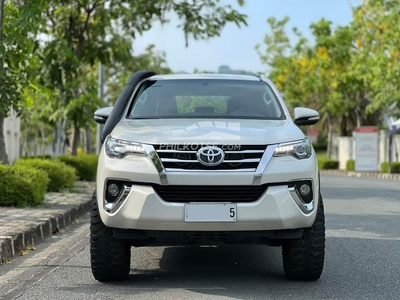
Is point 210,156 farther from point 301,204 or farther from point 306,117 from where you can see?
point 306,117

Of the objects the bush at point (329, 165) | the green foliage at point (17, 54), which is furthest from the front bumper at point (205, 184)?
the bush at point (329, 165)

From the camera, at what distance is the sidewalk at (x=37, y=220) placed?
7.85 meters

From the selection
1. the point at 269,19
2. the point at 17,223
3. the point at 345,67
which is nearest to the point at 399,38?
the point at 345,67

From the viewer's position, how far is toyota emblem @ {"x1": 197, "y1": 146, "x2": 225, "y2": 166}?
566cm

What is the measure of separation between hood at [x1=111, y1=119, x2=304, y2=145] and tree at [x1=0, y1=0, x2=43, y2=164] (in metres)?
5.69

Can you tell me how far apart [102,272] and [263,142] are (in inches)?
64.6

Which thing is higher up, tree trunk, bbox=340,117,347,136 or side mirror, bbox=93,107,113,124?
side mirror, bbox=93,107,113,124

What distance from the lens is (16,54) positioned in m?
12.4

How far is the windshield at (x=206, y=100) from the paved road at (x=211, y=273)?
1.40 metres

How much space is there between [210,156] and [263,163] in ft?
1.31

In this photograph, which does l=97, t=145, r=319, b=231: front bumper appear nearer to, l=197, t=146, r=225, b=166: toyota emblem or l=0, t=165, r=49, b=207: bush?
l=197, t=146, r=225, b=166: toyota emblem

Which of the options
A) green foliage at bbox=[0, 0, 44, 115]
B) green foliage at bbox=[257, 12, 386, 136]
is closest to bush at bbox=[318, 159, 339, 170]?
green foliage at bbox=[257, 12, 386, 136]

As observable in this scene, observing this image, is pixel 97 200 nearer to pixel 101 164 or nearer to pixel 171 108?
pixel 101 164

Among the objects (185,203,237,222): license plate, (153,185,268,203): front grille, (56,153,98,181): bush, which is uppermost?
(153,185,268,203): front grille
